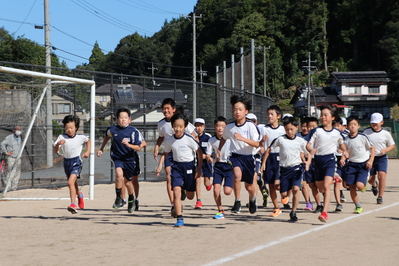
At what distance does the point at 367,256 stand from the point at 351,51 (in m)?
92.8

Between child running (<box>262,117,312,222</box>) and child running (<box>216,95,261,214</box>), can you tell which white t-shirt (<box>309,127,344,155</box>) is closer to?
child running (<box>262,117,312,222</box>)

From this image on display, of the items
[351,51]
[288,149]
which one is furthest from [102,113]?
[351,51]

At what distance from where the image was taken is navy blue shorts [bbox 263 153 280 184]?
1053 centimetres

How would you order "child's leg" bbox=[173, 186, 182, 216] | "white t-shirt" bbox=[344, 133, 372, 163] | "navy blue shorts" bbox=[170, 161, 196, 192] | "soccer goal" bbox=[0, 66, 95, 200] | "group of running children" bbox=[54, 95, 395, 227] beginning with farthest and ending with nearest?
"soccer goal" bbox=[0, 66, 95, 200], "white t-shirt" bbox=[344, 133, 372, 163], "group of running children" bbox=[54, 95, 395, 227], "navy blue shorts" bbox=[170, 161, 196, 192], "child's leg" bbox=[173, 186, 182, 216]

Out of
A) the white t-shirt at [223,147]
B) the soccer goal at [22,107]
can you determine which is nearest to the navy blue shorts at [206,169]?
the white t-shirt at [223,147]

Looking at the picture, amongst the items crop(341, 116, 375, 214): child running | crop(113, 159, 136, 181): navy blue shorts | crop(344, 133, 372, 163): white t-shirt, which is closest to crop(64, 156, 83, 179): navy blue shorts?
crop(113, 159, 136, 181): navy blue shorts

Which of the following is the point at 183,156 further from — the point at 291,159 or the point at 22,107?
the point at 22,107

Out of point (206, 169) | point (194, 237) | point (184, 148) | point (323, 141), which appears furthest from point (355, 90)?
point (194, 237)

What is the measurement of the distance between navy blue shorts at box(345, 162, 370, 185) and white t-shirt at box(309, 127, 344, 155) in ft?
4.31

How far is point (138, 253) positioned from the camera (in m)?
6.52

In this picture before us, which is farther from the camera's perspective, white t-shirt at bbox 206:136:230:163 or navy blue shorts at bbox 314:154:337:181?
white t-shirt at bbox 206:136:230:163

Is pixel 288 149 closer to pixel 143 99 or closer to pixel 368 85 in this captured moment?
pixel 143 99

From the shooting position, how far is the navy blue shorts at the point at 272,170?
10531mm

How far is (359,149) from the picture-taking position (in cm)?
1101
